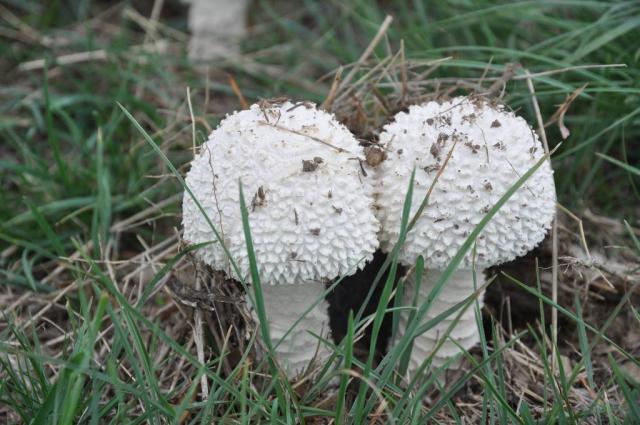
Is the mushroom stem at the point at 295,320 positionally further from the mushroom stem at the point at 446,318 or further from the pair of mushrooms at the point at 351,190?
the mushroom stem at the point at 446,318

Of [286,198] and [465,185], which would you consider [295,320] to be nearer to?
[286,198]

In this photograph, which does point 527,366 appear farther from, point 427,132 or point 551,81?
point 551,81

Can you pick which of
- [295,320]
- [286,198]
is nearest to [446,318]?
[295,320]

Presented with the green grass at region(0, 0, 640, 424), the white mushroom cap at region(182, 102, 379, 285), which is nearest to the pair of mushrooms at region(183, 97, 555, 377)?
the white mushroom cap at region(182, 102, 379, 285)

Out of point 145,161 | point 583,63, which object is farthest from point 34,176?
point 583,63

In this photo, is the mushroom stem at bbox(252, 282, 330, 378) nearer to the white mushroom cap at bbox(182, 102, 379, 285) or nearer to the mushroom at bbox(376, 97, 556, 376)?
the white mushroom cap at bbox(182, 102, 379, 285)

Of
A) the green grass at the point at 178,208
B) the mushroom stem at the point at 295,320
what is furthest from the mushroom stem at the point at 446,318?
the mushroom stem at the point at 295,320
